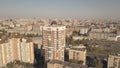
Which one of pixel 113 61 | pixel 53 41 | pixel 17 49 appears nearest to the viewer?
pixel 113 61

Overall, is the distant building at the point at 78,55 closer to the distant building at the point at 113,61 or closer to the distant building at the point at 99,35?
the distant building at the point at 113,61

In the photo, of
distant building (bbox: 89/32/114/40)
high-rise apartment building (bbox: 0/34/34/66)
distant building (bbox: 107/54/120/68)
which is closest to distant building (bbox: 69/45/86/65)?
distant building (bbox: 107/54/120/68)

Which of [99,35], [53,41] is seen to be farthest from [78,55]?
[99,35]

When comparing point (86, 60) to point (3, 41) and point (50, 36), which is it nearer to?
point (50, 36)

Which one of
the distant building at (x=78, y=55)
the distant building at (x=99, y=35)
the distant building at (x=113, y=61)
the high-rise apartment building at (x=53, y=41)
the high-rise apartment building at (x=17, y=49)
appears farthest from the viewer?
the distant building at (x=99, y=35)

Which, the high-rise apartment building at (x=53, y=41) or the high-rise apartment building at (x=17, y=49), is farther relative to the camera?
the high-rise apartment building at (x=17, y=49)

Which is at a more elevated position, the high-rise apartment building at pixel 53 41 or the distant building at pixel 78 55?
the high-rise apartment building at pixel 53 41

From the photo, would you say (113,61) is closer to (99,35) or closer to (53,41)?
(53,41)

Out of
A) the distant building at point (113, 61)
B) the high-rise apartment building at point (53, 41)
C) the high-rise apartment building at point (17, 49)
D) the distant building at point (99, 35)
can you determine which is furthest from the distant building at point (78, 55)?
the distant building at point (99, 35)
